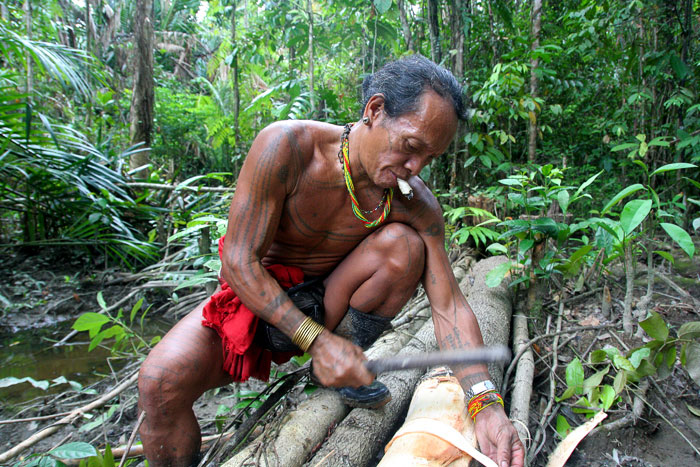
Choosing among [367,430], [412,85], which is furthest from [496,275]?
[412,85]

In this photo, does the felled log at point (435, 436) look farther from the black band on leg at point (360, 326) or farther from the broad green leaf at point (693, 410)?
the broad green leaf at point (693, 410)

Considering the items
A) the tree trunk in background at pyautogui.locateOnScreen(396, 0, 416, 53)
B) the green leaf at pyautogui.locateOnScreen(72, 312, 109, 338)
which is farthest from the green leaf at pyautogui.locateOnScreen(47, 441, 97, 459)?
the tree trunk in background at pyautogui.locateOnScreen(396, 0, 416, 53)

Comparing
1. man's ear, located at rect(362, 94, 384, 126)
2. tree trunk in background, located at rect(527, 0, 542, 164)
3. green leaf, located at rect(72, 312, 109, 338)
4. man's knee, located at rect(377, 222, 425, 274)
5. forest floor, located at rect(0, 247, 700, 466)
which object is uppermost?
tree trunk in background, located at rect(527, 0, 542, 164)

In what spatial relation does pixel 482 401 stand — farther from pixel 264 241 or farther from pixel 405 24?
pixel 405 24

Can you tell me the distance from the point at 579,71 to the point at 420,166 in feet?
16.8

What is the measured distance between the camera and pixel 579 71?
545 cm

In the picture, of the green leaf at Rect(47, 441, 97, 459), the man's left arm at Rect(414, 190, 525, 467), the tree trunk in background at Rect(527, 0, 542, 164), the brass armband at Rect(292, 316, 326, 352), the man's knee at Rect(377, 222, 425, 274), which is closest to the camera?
the man's left arm at Rect(414, 190, 525, 467)

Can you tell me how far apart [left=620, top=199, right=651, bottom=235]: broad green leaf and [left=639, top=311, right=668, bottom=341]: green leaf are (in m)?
0.38

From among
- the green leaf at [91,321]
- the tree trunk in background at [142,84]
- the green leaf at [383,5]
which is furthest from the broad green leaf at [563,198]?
the tree trunk in background at [142,84]

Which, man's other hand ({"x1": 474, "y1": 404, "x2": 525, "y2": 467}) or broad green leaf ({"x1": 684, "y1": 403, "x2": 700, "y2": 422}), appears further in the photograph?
broad green leaf ({"x1": 684, "y1": 403, "x2": 700, "y2": 422})

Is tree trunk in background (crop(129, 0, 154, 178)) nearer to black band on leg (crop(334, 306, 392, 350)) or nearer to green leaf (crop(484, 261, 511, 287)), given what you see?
black band on leg (crop(334, 306, 392, 350))

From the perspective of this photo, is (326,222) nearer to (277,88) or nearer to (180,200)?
(277,88)

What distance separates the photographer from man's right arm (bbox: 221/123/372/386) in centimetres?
149

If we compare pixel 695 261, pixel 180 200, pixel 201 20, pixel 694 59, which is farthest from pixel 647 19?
pixel 201 20
